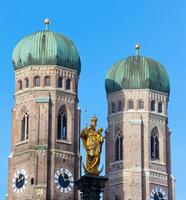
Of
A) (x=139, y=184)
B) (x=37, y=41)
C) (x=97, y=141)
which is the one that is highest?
(x=37, y=41)

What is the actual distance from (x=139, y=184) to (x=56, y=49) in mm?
18137

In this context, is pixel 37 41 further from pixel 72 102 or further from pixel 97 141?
pixel 97 141

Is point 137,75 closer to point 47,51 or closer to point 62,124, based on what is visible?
point 47,51

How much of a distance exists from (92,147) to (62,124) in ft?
178

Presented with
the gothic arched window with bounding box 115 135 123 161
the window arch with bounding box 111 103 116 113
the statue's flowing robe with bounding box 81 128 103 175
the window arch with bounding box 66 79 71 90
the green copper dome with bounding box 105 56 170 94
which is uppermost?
the green copper dome with bounding box 105 56 170 94

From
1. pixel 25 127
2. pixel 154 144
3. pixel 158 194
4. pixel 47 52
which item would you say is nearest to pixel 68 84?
pixel 47 52

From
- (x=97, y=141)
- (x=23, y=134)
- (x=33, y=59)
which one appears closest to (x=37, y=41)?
(x=33, y=59)

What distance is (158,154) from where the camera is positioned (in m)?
110

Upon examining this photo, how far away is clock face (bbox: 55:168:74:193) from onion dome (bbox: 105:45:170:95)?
596 inches

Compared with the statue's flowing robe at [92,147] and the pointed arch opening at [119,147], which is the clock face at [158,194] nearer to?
the pointed arch opening at [119,147]

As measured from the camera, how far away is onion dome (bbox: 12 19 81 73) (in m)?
104

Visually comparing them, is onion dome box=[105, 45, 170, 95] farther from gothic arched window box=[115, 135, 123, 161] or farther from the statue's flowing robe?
the statue's flowing robe

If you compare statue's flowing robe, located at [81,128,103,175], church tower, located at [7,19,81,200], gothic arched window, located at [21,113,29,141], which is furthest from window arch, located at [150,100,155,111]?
statue's flowing robe, located at [81,128,103,175]

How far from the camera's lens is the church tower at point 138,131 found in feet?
351
